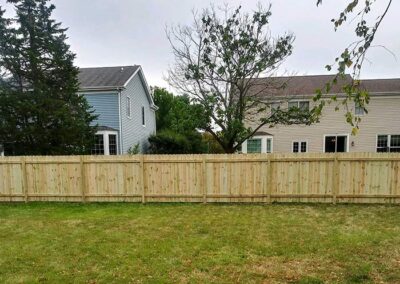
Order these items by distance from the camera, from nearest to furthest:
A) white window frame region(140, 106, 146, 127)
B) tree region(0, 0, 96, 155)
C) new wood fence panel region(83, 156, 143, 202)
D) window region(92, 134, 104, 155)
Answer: new wood fence panel region(83, 156, 143, 202), tree region(0, 0, 96, 155), window region(92, 134, 104, 155), white window frame region(140, 106, 146, 127)

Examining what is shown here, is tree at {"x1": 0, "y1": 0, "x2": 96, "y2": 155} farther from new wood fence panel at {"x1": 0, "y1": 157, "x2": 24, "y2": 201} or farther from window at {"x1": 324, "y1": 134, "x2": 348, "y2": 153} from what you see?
window at {"x1": 324, "y1": 134, "x2": 348, "y2": 153}

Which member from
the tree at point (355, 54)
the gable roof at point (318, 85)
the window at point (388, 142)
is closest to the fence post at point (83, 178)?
the tree at point (355, 54)

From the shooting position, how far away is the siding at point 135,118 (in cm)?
1749

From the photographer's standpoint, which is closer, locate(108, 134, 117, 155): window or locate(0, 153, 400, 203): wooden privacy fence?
locate(0, 153, 400, 203): wooden privacy fence

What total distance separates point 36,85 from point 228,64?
802cm

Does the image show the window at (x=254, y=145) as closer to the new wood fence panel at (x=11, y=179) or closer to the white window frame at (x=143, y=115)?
the white window frame at (x=143, y=115)

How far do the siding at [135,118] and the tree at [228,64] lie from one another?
14.1 ft

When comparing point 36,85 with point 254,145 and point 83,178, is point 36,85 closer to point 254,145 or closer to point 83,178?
point 83,178

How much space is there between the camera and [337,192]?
900cm

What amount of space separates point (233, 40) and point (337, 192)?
7705mm

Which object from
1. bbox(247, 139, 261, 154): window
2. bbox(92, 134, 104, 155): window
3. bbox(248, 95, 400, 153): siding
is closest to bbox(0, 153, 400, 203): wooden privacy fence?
bbox(92, 134, 104, 155): window

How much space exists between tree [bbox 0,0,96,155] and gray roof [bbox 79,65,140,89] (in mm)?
4107

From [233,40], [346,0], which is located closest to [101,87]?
[233,40]

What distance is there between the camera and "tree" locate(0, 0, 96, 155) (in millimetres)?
11812
